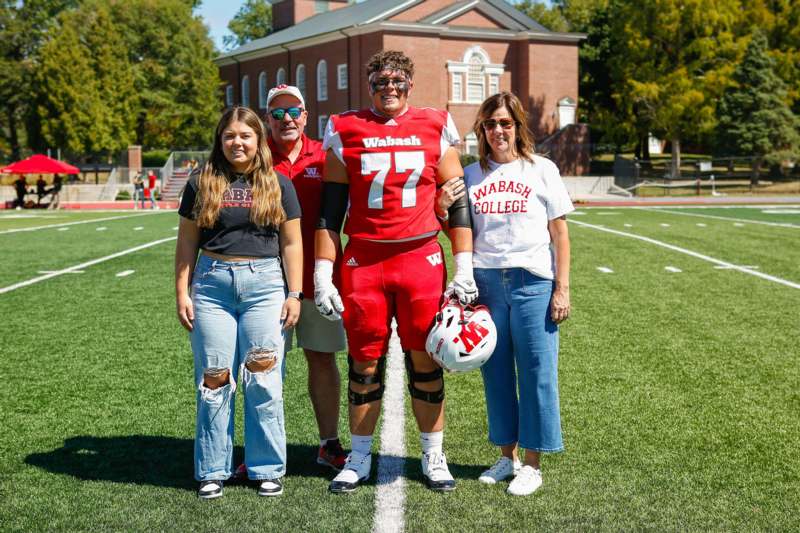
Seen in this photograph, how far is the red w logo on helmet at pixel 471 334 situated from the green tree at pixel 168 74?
58.7 meters

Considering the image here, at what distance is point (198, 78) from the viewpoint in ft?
202

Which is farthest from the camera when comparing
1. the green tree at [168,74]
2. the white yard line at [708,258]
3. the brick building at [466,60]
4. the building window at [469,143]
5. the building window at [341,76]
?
the green tree at [168,74]

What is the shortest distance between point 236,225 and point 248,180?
9.2 inches

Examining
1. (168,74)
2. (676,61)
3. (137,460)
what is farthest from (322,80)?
(137,460)

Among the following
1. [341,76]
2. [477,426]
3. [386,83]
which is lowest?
[477,426]

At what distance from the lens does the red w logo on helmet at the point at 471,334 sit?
426 centimetres

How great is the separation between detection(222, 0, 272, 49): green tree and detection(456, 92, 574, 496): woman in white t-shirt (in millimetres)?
83788

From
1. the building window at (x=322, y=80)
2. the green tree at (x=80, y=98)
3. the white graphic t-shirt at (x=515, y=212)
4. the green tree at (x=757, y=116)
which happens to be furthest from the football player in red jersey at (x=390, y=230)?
the building window at (x=322, y=80)

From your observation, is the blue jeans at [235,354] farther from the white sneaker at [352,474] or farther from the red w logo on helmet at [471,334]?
the red w logo on helmet at [471,334]

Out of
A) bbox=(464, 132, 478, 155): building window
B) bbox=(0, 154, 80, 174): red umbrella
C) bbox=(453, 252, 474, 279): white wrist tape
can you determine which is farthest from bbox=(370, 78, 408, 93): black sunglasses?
bbox=(464, 132, 478, 155): building window

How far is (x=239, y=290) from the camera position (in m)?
4.41

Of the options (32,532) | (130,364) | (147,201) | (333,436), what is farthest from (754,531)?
(147,201)

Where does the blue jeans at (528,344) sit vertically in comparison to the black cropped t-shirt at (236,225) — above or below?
below

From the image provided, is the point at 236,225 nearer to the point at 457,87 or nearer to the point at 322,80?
the point at 457,87
